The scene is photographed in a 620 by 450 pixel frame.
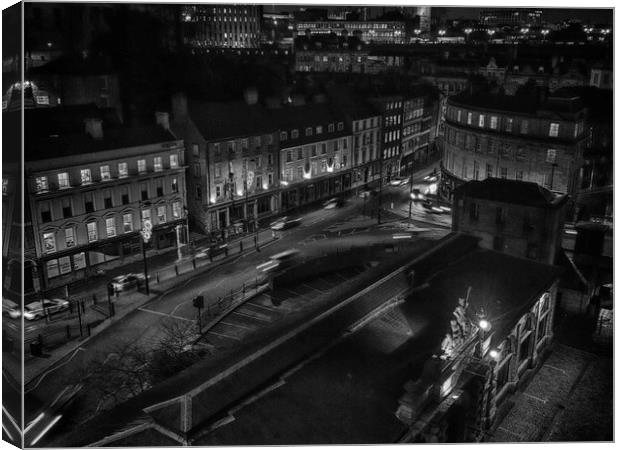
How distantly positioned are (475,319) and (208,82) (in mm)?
26500

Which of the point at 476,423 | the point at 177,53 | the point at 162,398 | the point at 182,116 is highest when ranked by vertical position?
the point at 177,53

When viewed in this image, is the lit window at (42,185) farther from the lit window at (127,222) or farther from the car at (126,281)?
the car at (126,281)

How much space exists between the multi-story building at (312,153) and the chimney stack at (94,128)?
1105cm

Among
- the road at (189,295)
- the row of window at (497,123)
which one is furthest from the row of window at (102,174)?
the row of window at (497,123)

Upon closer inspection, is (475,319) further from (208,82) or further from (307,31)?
(208,82)

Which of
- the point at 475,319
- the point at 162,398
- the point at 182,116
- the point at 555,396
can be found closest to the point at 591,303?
the point at 555,396

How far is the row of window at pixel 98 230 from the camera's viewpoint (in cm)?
2430

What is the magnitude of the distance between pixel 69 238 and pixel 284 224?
11.6 meters

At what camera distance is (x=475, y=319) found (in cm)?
1390

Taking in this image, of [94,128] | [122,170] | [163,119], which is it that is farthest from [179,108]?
[94,128]

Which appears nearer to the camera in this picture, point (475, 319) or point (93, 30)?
point (475, 319)

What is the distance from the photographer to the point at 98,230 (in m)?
26.1

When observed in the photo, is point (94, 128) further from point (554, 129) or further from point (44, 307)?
point (554, 129)

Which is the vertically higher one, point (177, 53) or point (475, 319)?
point (177, 53)
